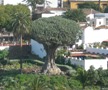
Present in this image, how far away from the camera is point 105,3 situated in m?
108

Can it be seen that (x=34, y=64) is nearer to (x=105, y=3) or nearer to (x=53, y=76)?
Answer: (x=53, y=76)

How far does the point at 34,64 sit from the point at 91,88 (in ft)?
43.9

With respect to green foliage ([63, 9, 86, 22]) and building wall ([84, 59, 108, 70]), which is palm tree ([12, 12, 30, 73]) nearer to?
building wall ([84, 59, 108, 70])

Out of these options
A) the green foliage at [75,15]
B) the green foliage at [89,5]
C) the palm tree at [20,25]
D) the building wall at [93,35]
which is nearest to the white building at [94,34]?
the building wall at [93,35]

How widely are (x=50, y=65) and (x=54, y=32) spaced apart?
11.6 ft

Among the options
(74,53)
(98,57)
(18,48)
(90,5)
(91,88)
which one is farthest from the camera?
(90,5)

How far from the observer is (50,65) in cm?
5759

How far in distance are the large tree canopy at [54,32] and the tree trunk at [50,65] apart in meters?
0.32

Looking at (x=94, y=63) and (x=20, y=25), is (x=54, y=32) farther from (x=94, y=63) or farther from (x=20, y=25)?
(x=20, y=25)

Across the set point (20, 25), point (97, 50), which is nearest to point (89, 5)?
point (97, 50)

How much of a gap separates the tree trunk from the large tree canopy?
316 mm

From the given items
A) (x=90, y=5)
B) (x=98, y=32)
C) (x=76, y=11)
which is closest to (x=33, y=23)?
(x=98, y=32)

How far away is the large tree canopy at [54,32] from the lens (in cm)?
5553

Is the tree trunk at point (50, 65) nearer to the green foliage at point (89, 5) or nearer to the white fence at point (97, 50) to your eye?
the white fence at point (97, 50)
